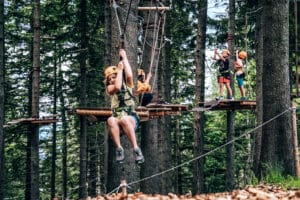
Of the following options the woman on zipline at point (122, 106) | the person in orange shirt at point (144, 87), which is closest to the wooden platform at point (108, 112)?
the person in orange shirt at point (144, 87)

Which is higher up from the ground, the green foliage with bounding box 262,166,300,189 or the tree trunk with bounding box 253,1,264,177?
the tree trunk with bounding box 253,1,264,177

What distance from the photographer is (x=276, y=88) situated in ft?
29.0

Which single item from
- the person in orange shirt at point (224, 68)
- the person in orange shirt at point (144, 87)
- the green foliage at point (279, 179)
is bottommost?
the green foliage at point (279, 179)

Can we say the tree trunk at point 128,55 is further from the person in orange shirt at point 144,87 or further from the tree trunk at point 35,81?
the tree trunk at point 35,81

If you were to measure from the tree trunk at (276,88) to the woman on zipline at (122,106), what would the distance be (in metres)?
2.55

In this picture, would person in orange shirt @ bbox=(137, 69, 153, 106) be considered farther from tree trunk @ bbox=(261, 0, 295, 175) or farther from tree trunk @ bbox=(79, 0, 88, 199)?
tree trunk @ bbox=(79, 0, 88, 199)

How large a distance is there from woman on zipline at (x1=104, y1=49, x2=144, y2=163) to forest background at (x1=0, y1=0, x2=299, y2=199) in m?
0.80

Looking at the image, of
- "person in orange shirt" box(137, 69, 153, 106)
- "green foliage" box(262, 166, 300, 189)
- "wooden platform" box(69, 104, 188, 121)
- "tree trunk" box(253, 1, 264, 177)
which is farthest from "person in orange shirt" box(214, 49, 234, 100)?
"green foliage" box(262, 166, 300, 189)

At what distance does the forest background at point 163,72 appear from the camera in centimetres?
879

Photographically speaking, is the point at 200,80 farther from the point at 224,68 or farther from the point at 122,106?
the point at 122,106

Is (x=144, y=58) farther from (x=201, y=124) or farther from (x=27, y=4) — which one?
(x=27, y=4)

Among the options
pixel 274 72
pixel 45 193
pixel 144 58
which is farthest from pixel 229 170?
pixel 45 193

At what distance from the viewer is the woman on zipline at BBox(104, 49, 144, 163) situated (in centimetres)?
764

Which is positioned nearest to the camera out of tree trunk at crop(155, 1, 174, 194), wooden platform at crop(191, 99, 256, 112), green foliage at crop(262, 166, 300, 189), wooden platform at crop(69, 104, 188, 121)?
green foliage at crop(262, 166, 300, 189)
